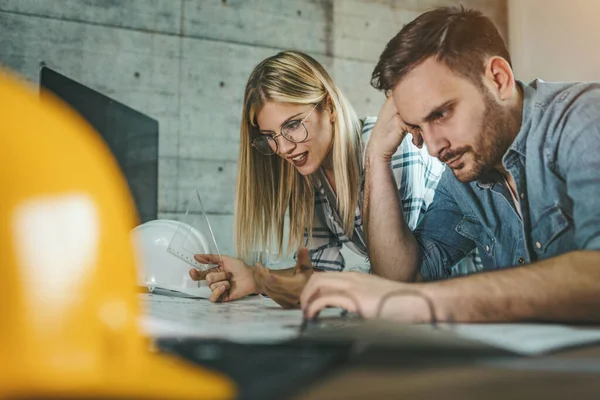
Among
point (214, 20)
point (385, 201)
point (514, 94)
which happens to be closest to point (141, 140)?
point (214, 20)

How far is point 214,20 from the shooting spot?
408cm

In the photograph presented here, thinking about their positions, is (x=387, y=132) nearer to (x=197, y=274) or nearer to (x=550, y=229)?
(x=550, y=229)

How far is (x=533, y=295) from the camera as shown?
0.94 meters

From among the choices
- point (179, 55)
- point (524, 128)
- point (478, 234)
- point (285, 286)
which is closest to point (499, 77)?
point (524, 128)

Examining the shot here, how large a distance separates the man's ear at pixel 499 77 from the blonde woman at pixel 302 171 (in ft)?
2.06

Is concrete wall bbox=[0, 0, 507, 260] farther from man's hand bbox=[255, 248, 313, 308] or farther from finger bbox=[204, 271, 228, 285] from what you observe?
man's hand bbox=[255, 248, 313, 308]

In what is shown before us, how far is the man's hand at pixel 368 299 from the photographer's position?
898mm

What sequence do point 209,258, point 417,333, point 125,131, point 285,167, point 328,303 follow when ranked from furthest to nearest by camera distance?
point 125,131 → point 285,167 → point 209,258 → point 328,303 → point 417,333

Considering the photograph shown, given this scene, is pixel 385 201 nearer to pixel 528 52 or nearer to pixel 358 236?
pixel 358 236

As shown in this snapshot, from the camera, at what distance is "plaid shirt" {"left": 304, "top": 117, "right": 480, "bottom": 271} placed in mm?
1970

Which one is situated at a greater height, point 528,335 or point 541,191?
point 541,191

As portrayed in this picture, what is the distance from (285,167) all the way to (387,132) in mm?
522

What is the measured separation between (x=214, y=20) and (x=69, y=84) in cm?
136

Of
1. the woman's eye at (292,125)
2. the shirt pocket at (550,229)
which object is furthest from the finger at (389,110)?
the shirt pocket at (550,229)
